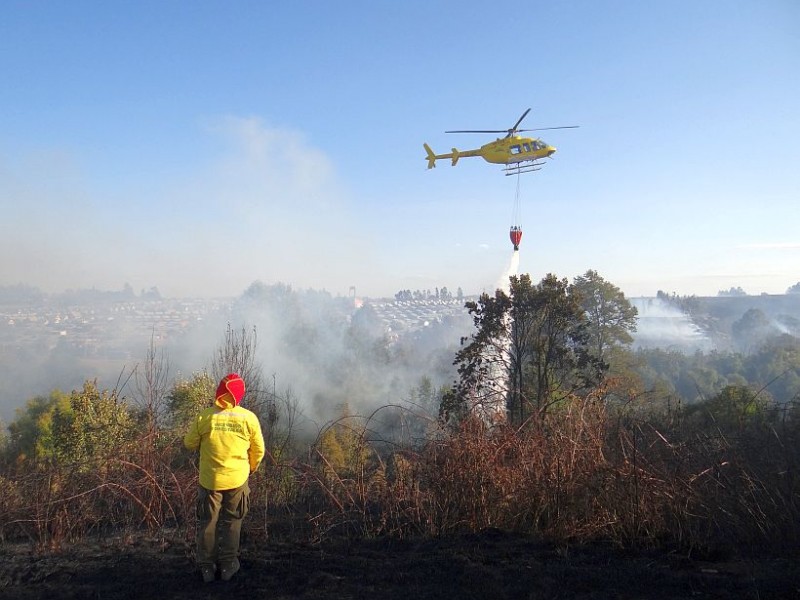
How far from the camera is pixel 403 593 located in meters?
3.48

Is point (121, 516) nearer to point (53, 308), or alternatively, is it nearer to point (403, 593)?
point (403, 593)

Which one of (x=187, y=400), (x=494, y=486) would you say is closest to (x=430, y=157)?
(x=187, y=400)

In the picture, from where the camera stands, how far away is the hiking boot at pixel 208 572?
12.3 feet

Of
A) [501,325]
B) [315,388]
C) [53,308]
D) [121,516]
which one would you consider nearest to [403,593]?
[121,516]

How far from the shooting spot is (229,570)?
12.4 feet

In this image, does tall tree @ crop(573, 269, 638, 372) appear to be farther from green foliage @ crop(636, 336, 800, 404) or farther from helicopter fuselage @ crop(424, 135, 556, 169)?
green foliage @ crop(636, 336, 800, 404)

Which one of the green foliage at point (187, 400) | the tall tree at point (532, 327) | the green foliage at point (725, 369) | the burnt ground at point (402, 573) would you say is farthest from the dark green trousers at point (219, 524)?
the green foliage at point (725, 369)

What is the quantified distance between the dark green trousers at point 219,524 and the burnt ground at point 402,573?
18 cm

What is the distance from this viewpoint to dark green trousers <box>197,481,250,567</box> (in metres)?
3.85

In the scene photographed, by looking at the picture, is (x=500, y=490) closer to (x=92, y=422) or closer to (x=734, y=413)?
(x=734, y=413)

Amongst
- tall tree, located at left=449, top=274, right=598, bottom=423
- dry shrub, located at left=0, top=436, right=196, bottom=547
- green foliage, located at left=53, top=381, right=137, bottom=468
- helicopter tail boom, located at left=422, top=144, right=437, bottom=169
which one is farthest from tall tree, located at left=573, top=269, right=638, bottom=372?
dry shrub, located at left=0, top=436, right=196, bottom=547

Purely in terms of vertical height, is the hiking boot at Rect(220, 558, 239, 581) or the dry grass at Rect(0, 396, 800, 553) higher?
the dry grass at Rect(0, 396, 800, 553)

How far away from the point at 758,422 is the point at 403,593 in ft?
17.5

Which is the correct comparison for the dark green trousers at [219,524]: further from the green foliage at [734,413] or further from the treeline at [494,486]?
the green foliage at [734,413]
